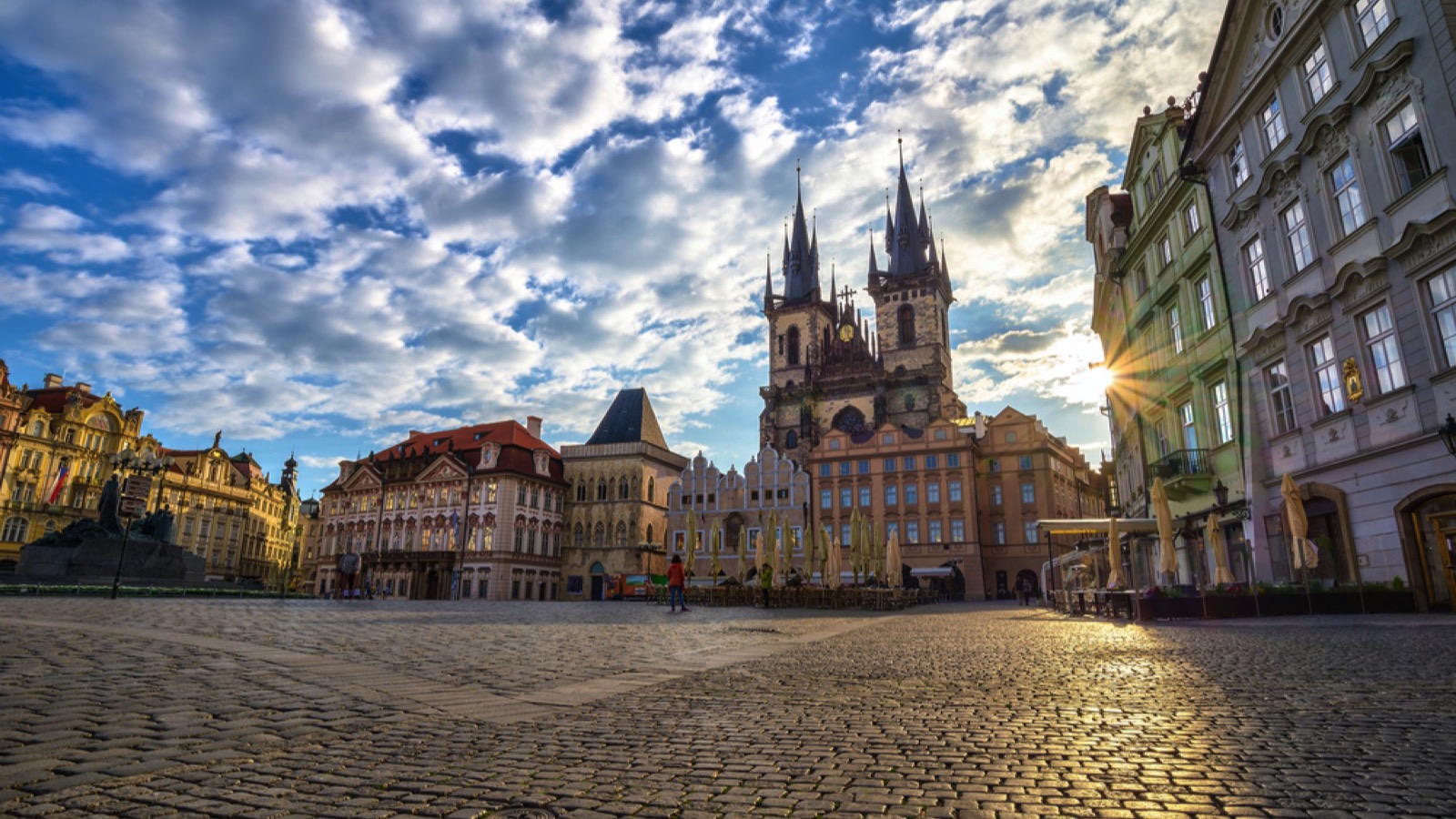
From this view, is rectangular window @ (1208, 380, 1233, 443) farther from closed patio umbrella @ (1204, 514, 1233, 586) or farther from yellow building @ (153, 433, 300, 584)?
yellow building @ (153, 433, 300, 584)

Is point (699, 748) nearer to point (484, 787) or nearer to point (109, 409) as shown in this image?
point (484, 787)

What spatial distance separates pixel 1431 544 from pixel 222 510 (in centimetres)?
8812

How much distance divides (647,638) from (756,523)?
48.7 meters

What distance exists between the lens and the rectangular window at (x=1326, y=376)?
17.0 m

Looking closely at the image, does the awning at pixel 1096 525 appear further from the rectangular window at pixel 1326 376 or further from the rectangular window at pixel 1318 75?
the rectangular window at pixel 1318 75

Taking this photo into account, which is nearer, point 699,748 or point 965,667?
point 699,748

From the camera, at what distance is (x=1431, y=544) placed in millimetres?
14734

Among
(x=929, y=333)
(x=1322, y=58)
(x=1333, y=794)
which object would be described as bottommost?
(x=1333, y=794)

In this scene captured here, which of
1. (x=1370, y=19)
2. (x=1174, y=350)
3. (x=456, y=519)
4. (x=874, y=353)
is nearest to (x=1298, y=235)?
(x=1370, y=19)

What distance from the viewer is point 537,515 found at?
63.4m

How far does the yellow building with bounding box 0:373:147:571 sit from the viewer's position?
56156 millimetres

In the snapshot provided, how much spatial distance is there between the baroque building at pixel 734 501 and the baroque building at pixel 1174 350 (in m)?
29.6

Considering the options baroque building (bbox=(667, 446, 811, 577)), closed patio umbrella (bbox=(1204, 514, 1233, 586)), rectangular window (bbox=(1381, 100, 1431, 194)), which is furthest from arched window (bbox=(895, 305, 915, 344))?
rectangular window (bbox=(1381, 100, 1431, 194))

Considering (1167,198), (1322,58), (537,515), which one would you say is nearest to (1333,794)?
(1322,58)
